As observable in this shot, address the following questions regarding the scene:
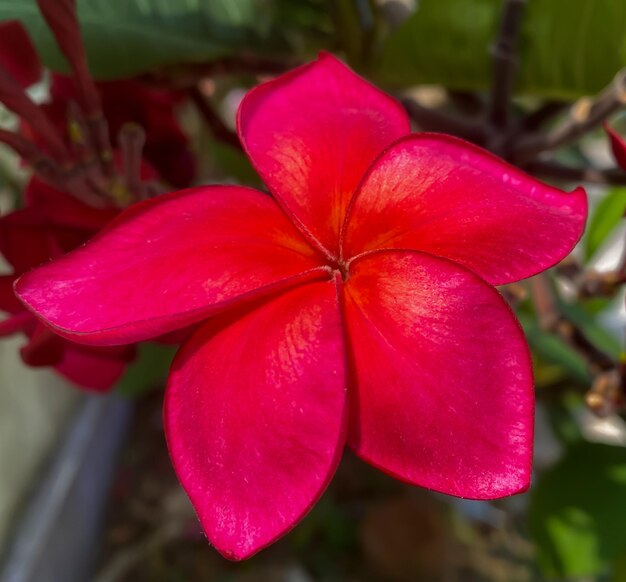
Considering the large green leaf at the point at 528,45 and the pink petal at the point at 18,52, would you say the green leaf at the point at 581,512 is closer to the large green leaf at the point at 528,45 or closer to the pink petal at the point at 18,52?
the large green leaf at the point at 528,45

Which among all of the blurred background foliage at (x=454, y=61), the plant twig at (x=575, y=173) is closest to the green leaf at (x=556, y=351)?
the blurred background foliage at (x=454, y=61)

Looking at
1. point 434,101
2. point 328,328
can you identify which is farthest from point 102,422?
point 328,328

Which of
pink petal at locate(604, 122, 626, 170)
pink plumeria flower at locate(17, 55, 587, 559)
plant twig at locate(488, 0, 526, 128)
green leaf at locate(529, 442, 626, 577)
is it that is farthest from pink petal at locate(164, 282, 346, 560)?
green leaf at locate(529, 442, 626, 577)

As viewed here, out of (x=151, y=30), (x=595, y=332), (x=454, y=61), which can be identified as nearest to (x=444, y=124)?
(x=454, y=61)

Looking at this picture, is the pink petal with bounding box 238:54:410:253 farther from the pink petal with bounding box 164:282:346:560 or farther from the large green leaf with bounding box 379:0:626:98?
the large green leaf with bounding box 379:0:626:98

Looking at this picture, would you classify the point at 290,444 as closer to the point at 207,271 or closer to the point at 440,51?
the point at 207,271

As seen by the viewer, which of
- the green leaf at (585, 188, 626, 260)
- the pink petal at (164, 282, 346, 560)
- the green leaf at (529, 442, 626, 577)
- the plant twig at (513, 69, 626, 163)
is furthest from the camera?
the green leaf at (585, 188, 626, 260)
